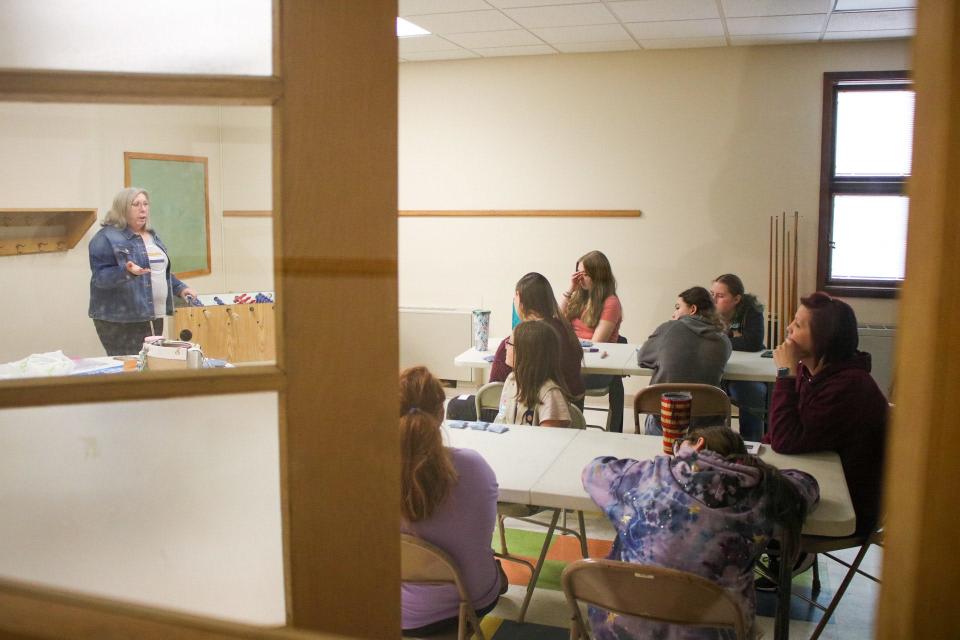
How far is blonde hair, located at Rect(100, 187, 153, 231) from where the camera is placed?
1.05m

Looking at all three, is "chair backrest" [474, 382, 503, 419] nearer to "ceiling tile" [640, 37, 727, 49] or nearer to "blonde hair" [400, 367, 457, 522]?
"blonde hair" [400, 367, 457, 522]

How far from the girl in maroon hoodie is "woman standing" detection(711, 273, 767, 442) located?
5.99 feet

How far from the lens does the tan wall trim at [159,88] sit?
94cm

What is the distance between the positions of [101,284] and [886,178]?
604cm

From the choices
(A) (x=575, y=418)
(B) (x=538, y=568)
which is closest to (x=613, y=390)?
(A) (x=575, y=418)

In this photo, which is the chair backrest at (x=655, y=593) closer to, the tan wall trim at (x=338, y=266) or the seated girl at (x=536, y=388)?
the tan wall trim at (x=338, y=266)

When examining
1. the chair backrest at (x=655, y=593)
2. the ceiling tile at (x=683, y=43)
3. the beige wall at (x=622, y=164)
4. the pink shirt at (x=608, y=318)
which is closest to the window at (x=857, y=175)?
the beige wall at (x=622, y=164)

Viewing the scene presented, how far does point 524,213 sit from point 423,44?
148cm

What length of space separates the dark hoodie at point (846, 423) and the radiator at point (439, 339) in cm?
410

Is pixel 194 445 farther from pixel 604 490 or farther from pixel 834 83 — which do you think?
pixel 834 83

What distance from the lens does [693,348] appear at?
3.87 m

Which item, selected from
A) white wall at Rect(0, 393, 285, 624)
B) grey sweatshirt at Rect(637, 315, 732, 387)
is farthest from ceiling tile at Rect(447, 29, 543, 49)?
white wall at Rect(0, 393, 285, 624)

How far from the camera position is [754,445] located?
9.09ft

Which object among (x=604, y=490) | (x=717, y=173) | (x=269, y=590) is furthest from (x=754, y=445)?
(x=717, y=173)
